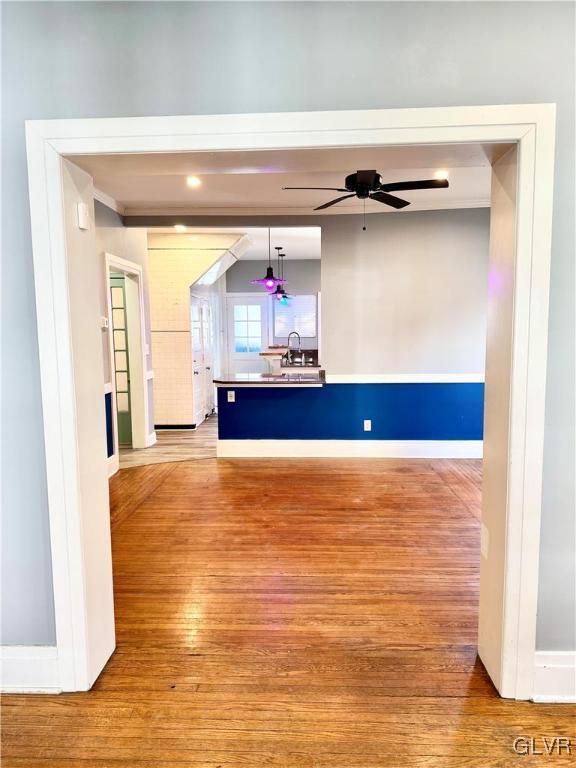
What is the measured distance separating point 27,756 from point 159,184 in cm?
411

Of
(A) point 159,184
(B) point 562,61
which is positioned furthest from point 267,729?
(A) point 159,184

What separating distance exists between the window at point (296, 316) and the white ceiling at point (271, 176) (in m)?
4.84

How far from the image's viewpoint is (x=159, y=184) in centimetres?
417

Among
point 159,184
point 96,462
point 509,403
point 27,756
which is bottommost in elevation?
point 27,756

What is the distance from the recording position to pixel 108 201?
4676 mm

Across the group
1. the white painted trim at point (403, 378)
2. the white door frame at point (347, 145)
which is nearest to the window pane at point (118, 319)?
the white painted trim at point (403, 378)

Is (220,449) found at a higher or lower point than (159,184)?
lower

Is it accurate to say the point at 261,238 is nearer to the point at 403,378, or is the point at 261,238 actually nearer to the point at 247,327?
the point at 247,327

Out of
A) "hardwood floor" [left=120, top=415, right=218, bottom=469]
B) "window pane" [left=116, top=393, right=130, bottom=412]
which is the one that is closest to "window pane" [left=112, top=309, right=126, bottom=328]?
"window pane" [left=116, top=393, right=130, bottom=412]

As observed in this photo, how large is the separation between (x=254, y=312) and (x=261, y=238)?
282 centimetres

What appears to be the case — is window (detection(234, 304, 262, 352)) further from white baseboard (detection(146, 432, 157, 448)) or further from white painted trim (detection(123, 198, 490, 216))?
white painted trim (detection(123, 198, 490, 216))

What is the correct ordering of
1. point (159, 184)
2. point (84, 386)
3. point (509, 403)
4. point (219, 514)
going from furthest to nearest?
point (159, 184), point (219, 514), point (84, 386), point (509, 403)

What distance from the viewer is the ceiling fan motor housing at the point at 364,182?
10.1ft

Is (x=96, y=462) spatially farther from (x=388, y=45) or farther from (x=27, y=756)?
(x=388, y=45)
